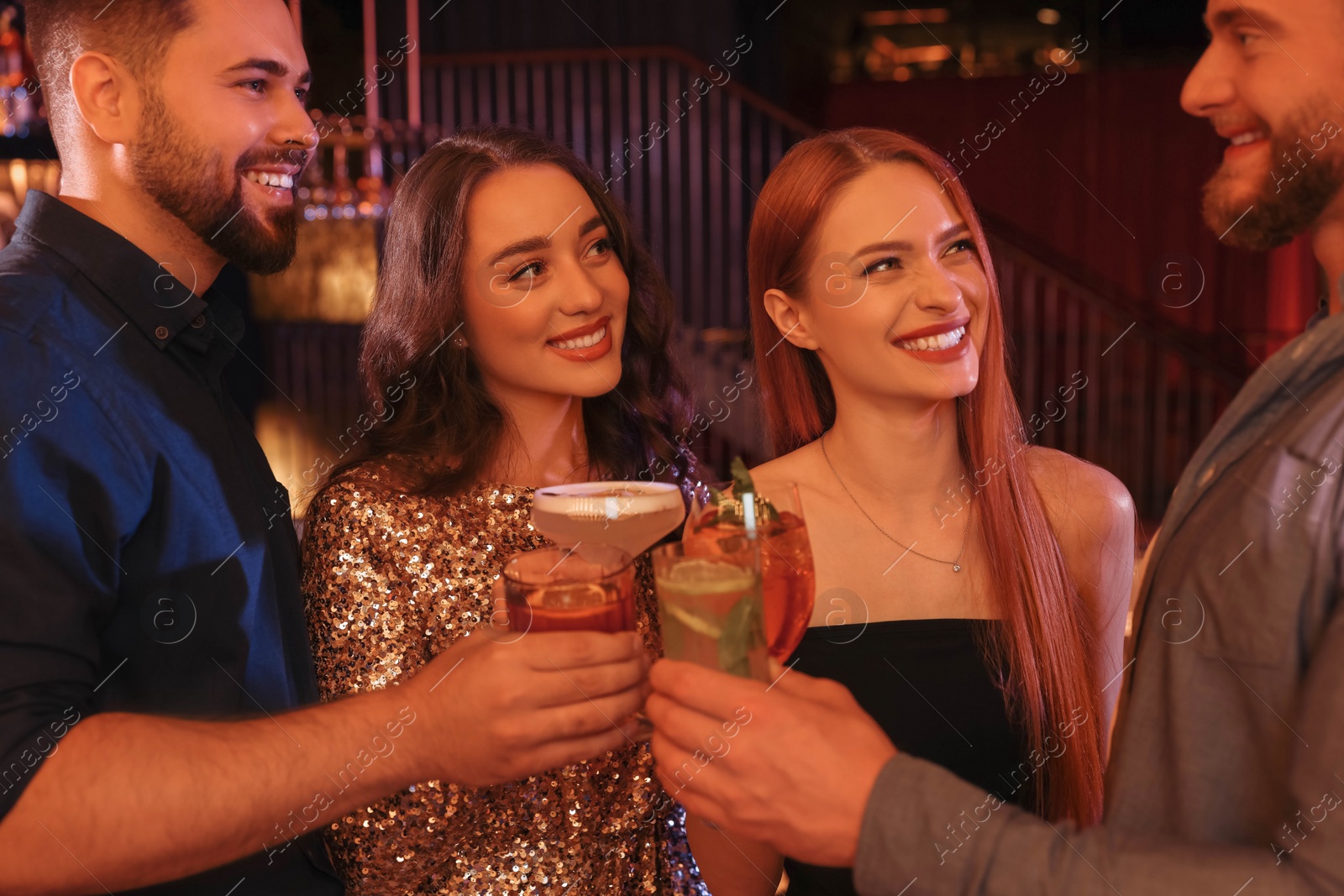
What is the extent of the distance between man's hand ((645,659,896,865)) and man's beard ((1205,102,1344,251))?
653 millimetres

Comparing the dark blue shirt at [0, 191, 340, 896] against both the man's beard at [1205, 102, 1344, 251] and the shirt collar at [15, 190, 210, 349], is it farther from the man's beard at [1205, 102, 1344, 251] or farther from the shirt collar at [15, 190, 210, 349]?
the man's beard at [1205, 102, 1344, 251]

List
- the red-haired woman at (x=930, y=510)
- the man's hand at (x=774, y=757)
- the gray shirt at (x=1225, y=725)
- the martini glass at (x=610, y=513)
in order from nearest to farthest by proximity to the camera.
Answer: the gray shirt at (x=1225, y=725) < the man's hand at (x=774, y=757) < the martini glass at (x=610, y=513) < the red-haired woman at (x=930, y=510)

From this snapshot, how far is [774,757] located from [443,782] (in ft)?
2.51

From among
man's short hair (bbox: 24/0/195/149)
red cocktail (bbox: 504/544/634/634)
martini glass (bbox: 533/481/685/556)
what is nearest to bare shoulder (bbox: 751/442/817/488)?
martini glass (bbox: 533/481/685/556)

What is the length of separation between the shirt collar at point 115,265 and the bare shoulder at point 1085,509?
1446mm

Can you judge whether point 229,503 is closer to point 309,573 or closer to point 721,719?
point 309,573

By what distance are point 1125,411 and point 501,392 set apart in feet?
18.2

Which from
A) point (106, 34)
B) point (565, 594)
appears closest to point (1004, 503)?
point (565, 594)

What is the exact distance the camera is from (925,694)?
182cm

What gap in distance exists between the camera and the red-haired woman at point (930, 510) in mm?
1813

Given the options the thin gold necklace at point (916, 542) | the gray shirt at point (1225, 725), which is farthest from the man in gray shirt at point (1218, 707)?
the thin gold necklace at point (916, 542)

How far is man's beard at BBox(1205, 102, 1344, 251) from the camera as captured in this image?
1076 millimetres

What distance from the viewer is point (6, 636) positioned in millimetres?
1173

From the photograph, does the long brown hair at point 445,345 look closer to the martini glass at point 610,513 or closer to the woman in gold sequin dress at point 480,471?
the woman in gold sequin dress at point 480,471
